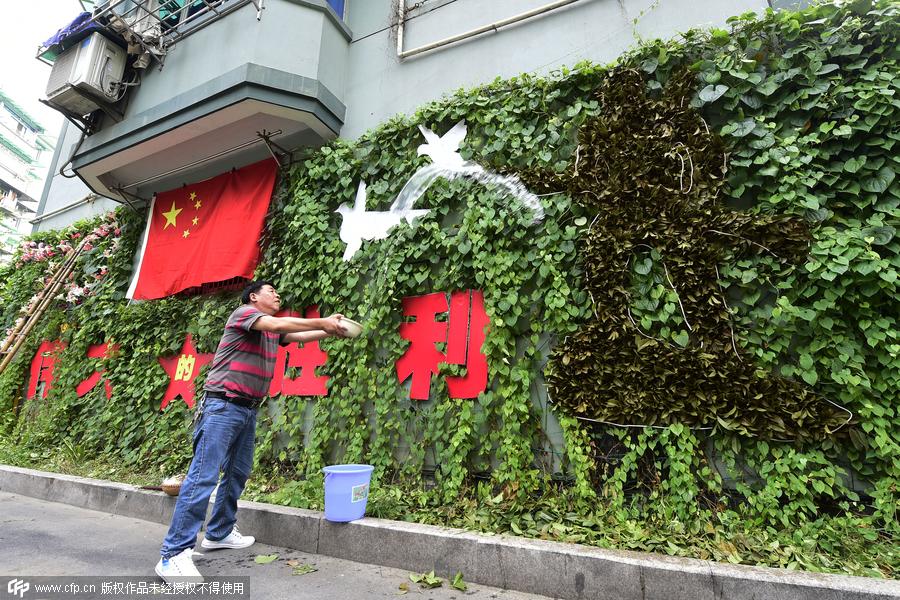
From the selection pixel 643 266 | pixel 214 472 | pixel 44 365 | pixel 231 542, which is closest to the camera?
pixel 214 472

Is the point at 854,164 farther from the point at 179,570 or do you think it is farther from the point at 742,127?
the point at 179,570

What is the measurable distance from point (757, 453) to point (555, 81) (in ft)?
10.9

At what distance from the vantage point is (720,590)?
2271 mm

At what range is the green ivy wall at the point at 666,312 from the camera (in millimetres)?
2832

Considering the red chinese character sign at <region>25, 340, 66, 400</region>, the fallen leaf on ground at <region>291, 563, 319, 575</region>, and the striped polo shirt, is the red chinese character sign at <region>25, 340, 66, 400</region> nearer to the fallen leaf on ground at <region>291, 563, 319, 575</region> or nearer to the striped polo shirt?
the striped polo shirt

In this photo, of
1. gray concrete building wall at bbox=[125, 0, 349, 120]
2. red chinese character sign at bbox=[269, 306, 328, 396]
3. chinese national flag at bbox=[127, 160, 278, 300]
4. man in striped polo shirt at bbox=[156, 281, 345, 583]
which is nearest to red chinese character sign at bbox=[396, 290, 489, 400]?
red chinese character sign at bbox=[269, 306, 328, 396]

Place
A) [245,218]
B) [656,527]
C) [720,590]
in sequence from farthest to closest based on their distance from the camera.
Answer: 1. [245,218]
2. [656,527]
3. [720,590]

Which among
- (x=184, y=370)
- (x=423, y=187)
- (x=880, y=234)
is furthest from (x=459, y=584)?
(x=184, y=370)

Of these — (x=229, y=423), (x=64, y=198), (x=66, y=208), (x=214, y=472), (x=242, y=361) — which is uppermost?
(x=64, y=198)

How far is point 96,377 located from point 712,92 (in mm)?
8329

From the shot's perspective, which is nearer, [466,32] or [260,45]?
[466,32]

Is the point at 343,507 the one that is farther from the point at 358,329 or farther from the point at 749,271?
the point at 749,271

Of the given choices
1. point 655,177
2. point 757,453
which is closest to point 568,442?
point 757,453

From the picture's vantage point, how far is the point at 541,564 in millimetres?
2572
